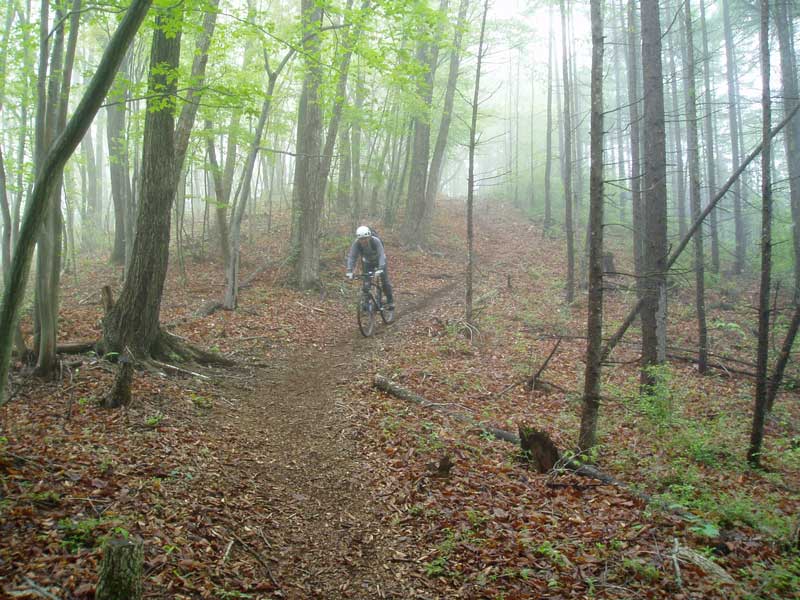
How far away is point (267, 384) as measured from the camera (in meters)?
8.23

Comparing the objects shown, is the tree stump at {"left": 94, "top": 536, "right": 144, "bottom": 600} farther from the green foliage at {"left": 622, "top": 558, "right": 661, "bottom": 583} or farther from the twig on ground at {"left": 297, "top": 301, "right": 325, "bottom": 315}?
the twig on ground at {"left": 297, "top": 301, "right": 325, "bottom": 315}

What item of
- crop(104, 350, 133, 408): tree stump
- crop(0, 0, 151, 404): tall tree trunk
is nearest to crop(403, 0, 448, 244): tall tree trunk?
crop(104, 350, 133, 408): tree stump

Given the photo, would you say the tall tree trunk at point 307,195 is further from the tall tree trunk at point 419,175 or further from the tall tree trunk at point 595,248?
the tall tree trunk at point 595,248

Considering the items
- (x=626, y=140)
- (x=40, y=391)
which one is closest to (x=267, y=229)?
(x=40, y=391)

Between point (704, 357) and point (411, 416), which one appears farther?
point (704, 357)

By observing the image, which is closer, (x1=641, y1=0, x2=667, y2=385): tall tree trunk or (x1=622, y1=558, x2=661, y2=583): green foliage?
(x1=622, y1=558, x2=661, y2=583): green foliage

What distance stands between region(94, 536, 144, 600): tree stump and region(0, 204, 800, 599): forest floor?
39 cm

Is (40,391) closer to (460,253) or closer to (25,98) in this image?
(25,98)

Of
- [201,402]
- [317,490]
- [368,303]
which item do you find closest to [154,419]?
[201,402]

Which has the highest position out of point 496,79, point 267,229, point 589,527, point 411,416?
point 496,79

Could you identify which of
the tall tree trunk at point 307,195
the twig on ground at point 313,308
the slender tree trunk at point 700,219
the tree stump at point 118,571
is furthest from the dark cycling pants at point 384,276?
the tree stump at point 118,571

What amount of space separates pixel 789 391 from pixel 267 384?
10225 millimetres

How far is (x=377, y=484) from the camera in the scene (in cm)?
544

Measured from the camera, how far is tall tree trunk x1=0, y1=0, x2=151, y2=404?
3.57m
